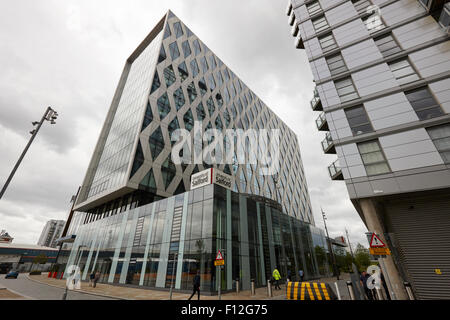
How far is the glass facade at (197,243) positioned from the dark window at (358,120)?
12.5 metres

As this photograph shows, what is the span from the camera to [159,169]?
Answer: 99.6 ft

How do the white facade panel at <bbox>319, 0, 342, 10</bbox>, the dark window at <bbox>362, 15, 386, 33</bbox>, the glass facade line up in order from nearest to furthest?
the glass facade, the dark window at <bbox>362, 15, 386, 33</bbox>, the white facade panel at <bbox>319, 0, 342, 10</bbox>

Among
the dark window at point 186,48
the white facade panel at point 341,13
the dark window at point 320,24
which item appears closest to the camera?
the white facade panel at point 341,13

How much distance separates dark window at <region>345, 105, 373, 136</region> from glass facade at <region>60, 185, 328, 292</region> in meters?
12.5

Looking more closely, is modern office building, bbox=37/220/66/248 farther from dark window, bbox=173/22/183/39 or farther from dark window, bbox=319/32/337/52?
dark window, bbox=319/32/337/52

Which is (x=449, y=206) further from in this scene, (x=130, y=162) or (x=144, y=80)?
(x=144, y=80)

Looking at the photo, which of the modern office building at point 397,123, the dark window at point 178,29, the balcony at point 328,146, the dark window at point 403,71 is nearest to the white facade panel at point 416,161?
the modern office building at point 397,123

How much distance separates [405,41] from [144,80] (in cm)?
3735

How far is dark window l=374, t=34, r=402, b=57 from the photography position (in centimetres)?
1701

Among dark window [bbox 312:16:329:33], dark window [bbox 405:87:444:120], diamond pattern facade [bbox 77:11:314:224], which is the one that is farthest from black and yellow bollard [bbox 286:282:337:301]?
dark window [bbox 312:16:329:33]

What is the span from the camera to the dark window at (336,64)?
1885 centimetres

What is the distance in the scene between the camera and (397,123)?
14.6m

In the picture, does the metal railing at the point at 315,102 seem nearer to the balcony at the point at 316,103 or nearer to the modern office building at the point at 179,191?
the balcony at the point at 316,103

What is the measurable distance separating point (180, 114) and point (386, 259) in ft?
110
